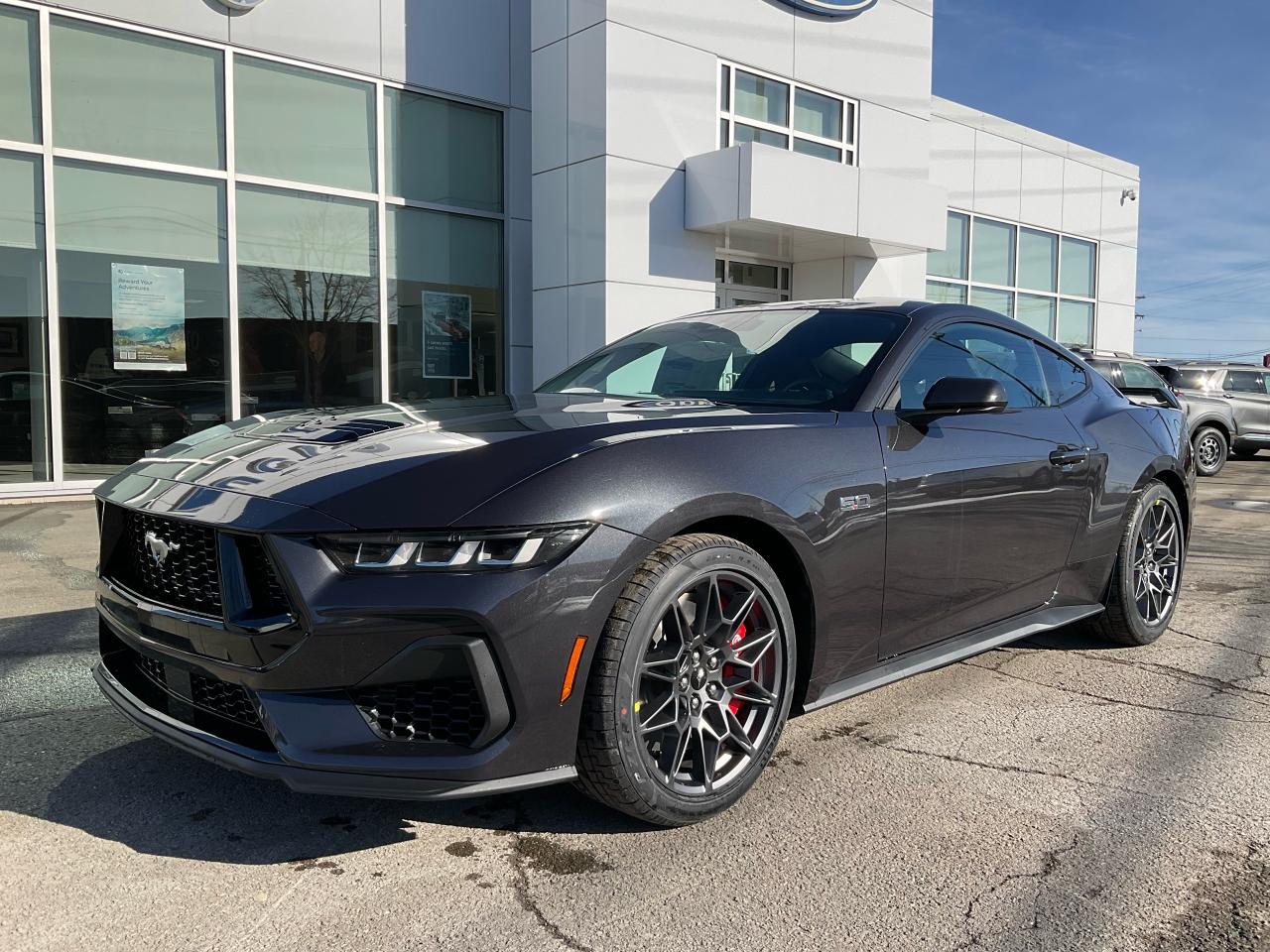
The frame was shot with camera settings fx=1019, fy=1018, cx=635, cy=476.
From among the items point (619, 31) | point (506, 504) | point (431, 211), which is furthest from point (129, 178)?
point (506, 504)

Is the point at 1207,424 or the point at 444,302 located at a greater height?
the point at 444,302

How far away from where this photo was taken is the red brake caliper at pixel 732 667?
276cm

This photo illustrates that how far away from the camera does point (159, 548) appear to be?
259cm

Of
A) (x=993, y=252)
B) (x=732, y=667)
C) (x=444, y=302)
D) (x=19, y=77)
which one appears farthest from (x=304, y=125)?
(x=993, y=252)

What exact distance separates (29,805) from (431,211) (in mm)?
9979

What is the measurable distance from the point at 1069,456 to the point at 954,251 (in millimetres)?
15020

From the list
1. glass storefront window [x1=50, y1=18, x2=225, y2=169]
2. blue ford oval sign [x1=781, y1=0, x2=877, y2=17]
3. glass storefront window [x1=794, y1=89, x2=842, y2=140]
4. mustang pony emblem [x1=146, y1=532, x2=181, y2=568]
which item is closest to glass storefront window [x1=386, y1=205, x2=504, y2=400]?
glass storefront window [x1=50, y1=18, x2=225, y2=169]

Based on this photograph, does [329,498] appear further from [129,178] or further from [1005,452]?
[129,178]

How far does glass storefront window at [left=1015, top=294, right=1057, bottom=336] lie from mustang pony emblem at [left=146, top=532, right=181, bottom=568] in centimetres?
1879

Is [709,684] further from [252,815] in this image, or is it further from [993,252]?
[993,252]

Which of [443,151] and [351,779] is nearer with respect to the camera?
[351,779]

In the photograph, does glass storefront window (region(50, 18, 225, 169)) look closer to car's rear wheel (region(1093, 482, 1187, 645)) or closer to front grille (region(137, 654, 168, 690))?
front grille (region(137, 654, 168, 690))

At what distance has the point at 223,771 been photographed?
299cm

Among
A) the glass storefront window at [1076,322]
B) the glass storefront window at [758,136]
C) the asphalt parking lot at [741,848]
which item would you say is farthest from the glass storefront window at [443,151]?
the glass storefront window at [1076,322]
